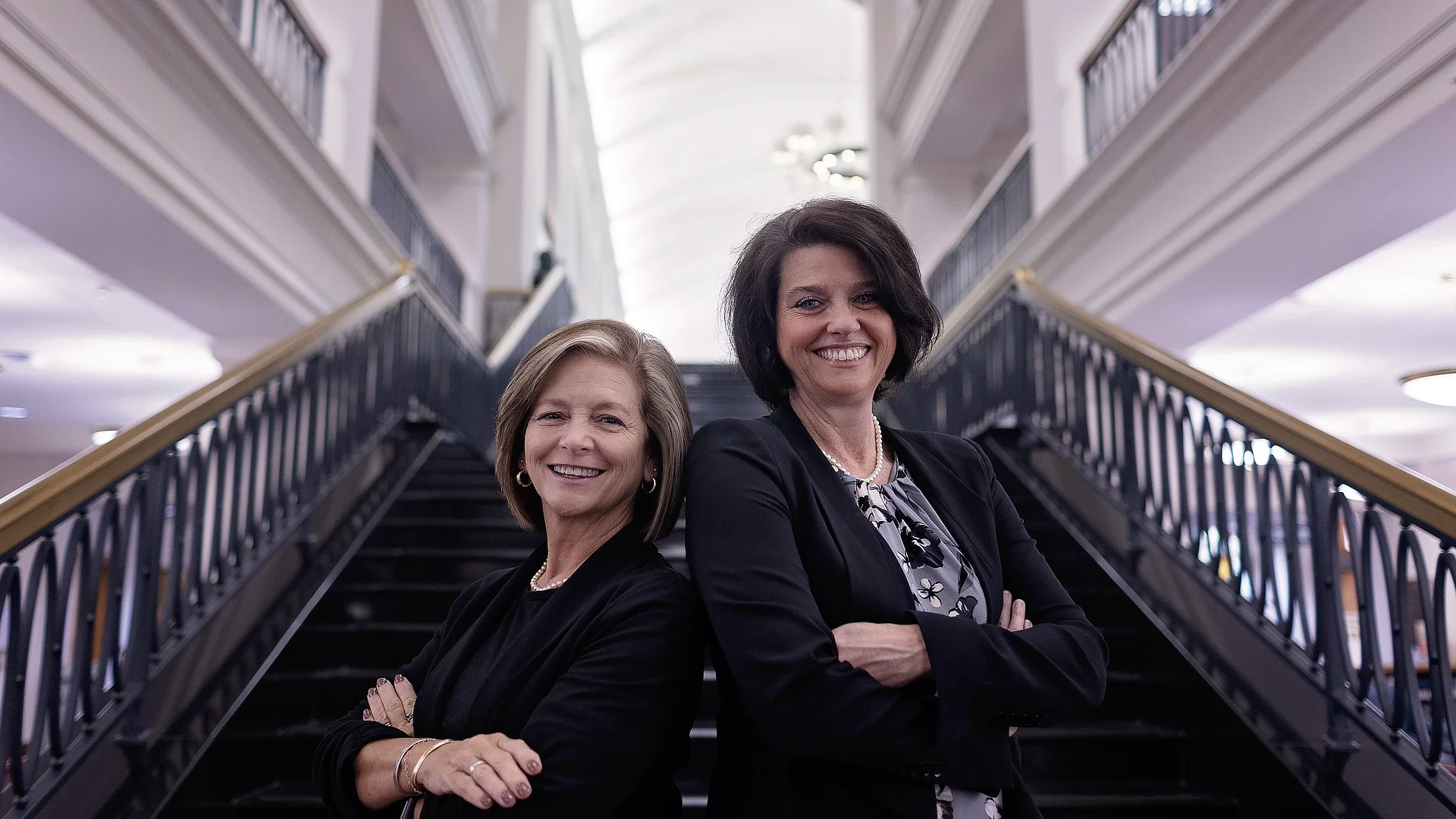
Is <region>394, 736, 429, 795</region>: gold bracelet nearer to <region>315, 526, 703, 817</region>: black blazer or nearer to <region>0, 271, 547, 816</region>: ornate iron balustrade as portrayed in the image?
<region>315, 526, 703, 817</region>: black blazer

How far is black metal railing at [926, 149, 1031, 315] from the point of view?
916 cm

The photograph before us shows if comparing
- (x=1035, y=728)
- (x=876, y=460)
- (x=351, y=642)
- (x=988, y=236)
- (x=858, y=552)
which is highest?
(x=988, y=236)

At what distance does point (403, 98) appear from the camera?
36.5ft

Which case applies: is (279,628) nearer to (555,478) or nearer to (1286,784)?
(555,478)

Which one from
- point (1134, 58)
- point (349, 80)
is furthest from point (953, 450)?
point (349, 80)

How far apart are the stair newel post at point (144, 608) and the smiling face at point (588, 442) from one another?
6.14 ft

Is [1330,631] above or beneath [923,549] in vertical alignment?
beneath

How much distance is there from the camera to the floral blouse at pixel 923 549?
1.46m

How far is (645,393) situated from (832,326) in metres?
0.32

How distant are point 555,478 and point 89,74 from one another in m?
3.69

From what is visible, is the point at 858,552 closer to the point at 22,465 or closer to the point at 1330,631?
the point at 1330,631

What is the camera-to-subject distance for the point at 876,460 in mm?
1617

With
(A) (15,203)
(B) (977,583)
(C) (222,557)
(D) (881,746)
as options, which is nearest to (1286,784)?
(B) (977,583)

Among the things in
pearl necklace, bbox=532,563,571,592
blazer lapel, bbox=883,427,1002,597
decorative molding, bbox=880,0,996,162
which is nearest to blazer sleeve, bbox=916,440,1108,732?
blazer lapel, bbox=883,427,1002,597
